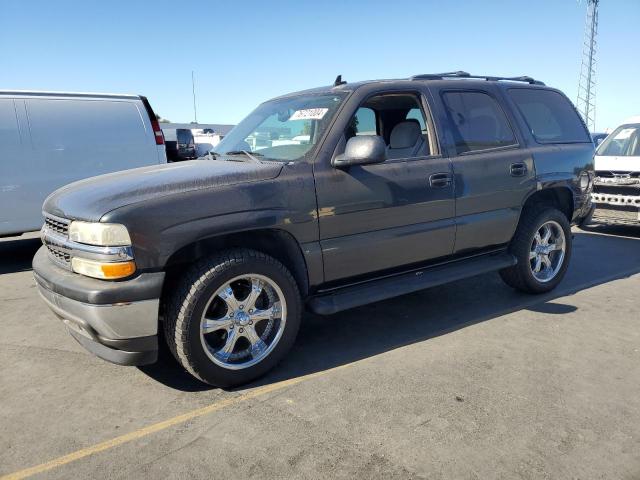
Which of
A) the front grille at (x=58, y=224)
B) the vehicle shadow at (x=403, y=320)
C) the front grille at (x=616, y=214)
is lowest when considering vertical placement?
the vehicle shadow at (x=403, y=320)

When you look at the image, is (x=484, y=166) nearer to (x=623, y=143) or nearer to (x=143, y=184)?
(x=143, y=184)

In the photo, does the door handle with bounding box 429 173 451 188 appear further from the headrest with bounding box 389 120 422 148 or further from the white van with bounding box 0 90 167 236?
the white van with bounding box 0 90 167 236

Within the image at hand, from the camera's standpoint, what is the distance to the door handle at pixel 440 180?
3.82 metres

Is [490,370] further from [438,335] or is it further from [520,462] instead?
[520,462]

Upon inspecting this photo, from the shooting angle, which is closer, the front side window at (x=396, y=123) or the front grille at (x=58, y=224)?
the front grille at (x=58, y=224)

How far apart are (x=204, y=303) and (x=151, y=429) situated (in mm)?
721

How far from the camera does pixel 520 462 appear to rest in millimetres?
2348

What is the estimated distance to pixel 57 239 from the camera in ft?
10.2

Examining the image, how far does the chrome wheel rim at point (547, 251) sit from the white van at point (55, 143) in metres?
5.19

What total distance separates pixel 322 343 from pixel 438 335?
35.6 inches

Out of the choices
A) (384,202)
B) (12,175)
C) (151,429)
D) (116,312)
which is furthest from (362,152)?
(12,175)

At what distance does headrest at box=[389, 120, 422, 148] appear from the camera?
4.23m

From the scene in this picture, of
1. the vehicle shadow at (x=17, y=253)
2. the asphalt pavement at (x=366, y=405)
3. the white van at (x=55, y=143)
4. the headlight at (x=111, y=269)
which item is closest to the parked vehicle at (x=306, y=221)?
the headlight at (x=111, y=269)

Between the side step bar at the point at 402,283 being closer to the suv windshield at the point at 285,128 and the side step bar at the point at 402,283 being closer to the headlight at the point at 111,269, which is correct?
the suv windshield at the point at 285,128
